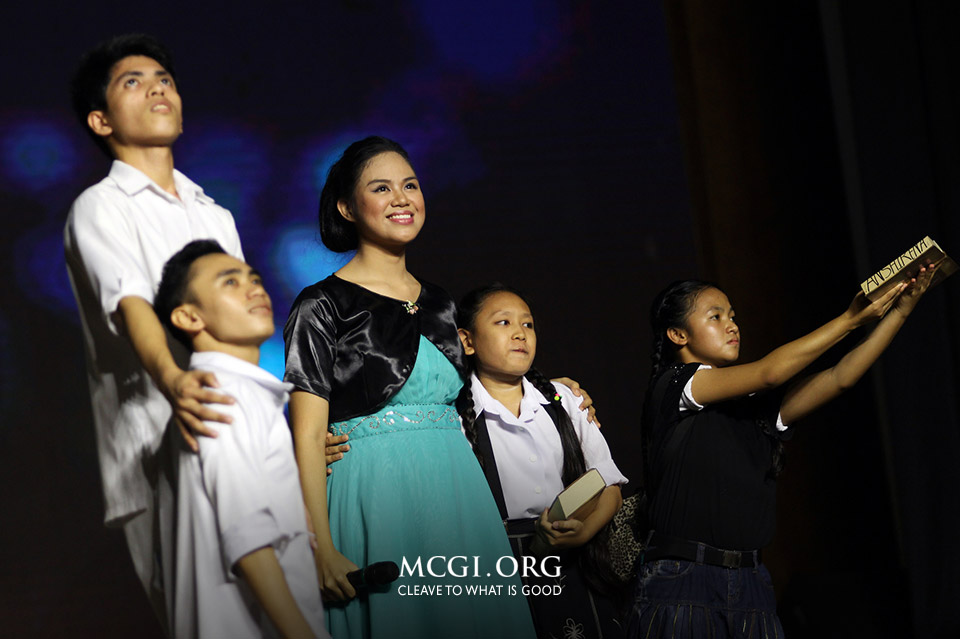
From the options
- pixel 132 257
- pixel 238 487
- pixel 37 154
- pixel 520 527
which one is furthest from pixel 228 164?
pixel 238 487

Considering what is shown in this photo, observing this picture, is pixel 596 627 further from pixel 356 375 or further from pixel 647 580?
pixel 356 375

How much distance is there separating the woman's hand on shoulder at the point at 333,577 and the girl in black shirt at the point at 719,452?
809 millimetres

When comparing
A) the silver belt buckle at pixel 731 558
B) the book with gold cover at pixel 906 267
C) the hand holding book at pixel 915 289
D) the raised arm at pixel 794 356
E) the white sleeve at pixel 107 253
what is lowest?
the silver belt buckle at pixel 731 558

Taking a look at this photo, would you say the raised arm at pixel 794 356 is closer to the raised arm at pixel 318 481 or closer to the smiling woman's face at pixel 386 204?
the smiling woman's face at pixel 386 204

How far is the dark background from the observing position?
314cm

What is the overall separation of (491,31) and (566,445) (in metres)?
1.95

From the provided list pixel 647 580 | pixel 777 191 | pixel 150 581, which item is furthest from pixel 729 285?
pixel 150 581

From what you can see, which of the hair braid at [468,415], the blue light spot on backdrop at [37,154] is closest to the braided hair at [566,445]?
the hair braid at [468,415]

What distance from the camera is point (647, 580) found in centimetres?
228

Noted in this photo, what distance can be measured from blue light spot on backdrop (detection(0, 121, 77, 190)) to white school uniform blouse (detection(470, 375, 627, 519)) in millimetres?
1744

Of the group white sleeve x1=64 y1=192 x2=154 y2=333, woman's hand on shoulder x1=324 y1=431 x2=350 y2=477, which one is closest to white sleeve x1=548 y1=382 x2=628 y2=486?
woman's hand on shoulder x1=324 y1=431 x2=350 y2=477

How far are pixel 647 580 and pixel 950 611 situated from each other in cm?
161

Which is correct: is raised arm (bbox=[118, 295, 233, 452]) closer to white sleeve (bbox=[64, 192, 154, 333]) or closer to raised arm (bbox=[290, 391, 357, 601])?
white sleeve (bbox=[64, 192, 154, 333])

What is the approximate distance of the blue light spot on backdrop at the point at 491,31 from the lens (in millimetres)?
3619
